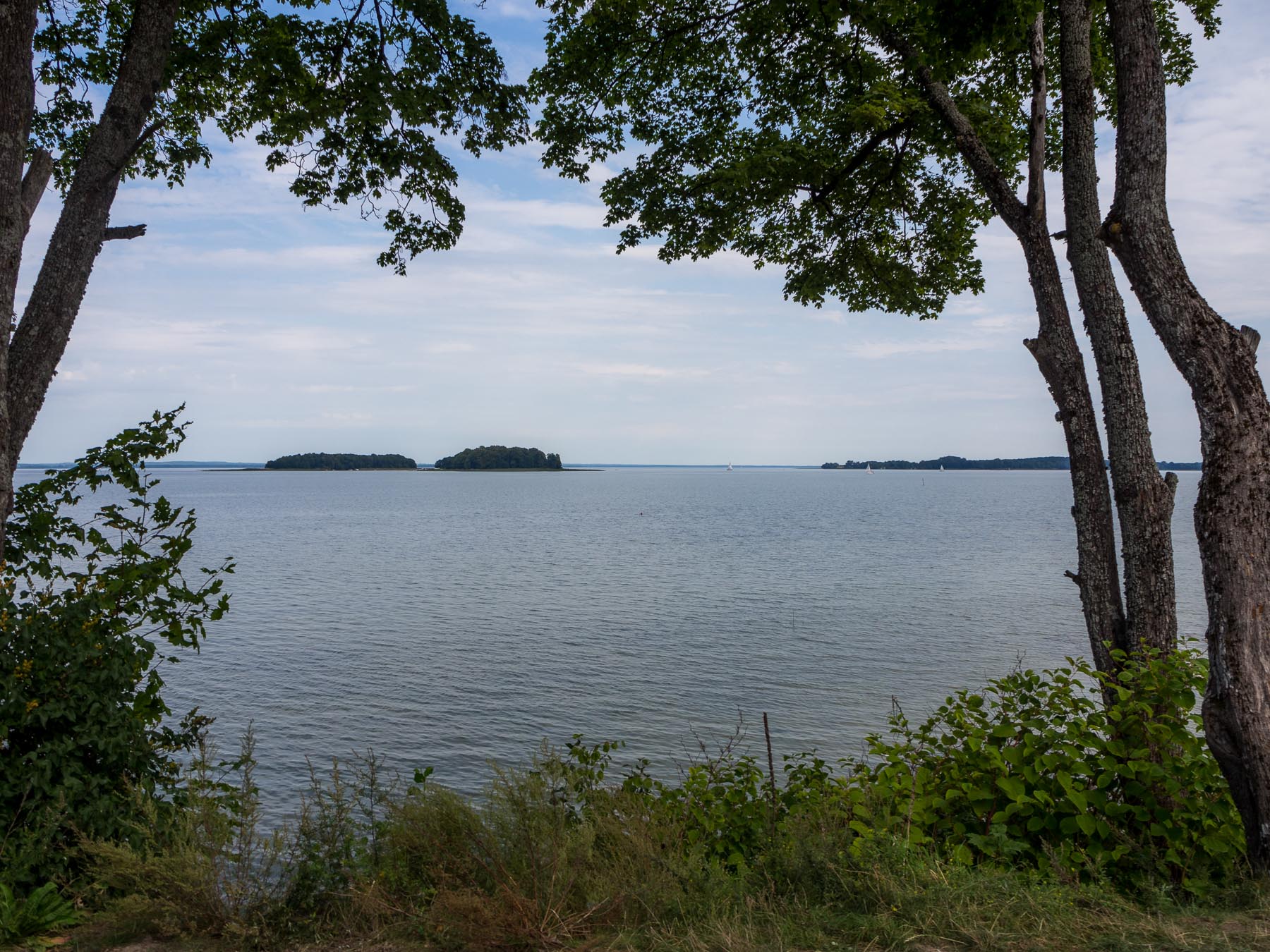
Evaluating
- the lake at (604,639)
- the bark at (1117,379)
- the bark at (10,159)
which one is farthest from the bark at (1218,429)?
the lake at (604,639)

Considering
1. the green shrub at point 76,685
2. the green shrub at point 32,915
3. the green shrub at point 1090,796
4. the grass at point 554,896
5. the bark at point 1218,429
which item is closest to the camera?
the grass at point 554,896

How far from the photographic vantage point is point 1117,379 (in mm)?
7285

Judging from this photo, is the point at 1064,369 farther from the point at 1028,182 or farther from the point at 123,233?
the point at 123,233

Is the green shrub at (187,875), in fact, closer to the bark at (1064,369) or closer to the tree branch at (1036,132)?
the bark at (1064,369)

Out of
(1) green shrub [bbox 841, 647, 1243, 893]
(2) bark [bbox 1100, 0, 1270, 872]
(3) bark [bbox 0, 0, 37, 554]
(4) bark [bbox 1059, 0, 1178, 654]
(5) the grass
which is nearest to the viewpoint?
(5) the grass

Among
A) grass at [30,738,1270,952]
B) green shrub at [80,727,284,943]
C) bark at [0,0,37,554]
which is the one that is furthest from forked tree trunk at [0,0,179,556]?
grass at [30,738,1270,952]

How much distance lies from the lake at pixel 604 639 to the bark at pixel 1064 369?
22.8ft

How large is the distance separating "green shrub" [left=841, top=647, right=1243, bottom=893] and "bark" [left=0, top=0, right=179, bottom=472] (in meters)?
6.20

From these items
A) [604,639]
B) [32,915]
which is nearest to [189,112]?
[32,915]

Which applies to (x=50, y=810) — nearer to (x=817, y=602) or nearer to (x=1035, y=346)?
(x=1035, y=346)

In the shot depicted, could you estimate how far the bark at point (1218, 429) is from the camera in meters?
4.83

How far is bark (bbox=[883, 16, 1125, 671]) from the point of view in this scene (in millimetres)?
7492

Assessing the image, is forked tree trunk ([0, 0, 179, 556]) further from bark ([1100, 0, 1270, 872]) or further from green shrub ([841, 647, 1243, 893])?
bark ([1100, 0, 1270, 872])

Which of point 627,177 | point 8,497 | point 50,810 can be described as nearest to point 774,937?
point 50,810
